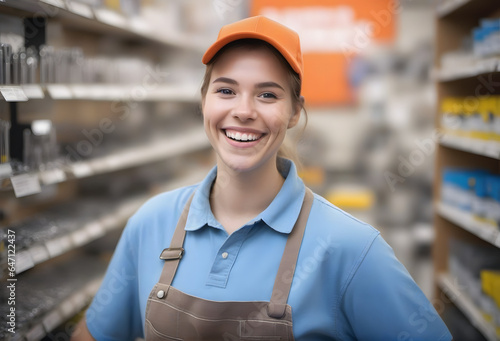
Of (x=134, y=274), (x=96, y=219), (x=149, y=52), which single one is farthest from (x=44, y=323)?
(x=149, y=52)

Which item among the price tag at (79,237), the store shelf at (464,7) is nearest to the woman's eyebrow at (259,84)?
the price tag at (79,237)

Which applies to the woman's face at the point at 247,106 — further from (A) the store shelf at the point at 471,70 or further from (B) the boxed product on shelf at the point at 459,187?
(B) the boxed product on shelf at the point at 459,187

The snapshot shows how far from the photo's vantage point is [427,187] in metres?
4.66

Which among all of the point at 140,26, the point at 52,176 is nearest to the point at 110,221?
the point at 52,176

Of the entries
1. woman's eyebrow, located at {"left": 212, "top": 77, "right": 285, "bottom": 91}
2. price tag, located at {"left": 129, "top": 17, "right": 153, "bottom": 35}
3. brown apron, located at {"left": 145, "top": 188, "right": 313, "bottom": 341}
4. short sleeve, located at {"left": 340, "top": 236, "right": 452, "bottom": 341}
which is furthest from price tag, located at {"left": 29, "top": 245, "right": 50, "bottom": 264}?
price tag, located at {"left": 129, "top": 17, "right": 153, "bottom": 35}

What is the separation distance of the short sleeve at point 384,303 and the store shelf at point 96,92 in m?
1.55

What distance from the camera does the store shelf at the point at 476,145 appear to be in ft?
8.64

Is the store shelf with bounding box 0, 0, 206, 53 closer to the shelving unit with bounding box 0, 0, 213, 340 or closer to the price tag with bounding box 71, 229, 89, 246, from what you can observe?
the shelving unit with bounding box 0, 0, 213, 340

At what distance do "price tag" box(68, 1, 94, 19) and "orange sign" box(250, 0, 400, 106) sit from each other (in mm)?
2639

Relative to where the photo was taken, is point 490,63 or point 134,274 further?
point 490,63

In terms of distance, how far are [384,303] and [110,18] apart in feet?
9.35

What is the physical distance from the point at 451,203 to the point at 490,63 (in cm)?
133

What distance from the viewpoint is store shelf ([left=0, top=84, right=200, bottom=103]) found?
216 cm

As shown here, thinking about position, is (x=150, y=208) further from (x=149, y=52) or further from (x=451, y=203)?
(x=149, y=52)
